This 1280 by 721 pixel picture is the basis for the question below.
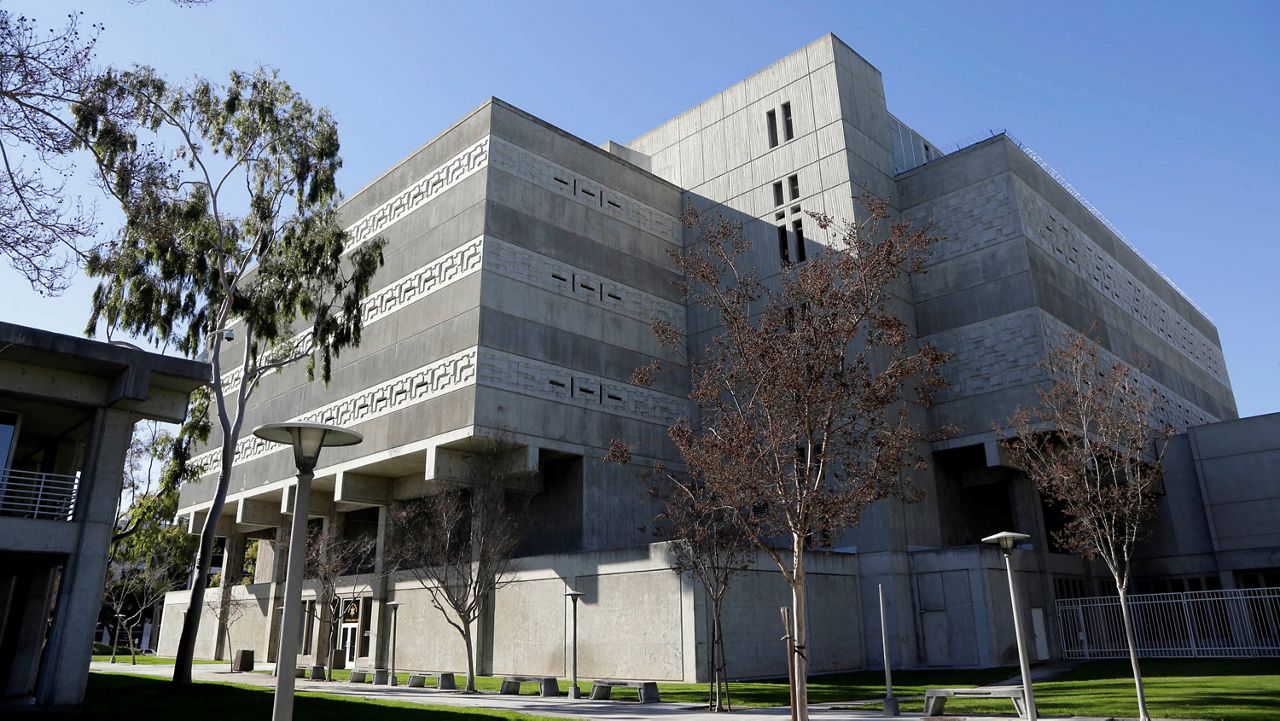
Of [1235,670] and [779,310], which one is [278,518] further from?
[1235,670]

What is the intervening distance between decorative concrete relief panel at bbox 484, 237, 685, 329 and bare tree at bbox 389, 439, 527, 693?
7.48m

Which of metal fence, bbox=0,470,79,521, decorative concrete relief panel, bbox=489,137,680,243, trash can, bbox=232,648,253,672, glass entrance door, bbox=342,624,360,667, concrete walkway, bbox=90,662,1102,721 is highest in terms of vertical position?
decorative concrete relief panel, bbox=489,137,680,243

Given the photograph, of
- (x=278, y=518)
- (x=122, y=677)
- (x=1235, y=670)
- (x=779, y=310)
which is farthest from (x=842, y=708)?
(x=278, y=518)

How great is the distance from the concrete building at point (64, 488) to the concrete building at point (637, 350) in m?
13.6

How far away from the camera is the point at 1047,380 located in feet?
107

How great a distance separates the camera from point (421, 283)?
123 ft

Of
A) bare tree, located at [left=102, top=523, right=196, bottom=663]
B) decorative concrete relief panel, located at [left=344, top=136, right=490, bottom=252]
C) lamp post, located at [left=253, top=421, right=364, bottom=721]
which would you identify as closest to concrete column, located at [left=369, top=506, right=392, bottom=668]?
decorative concrete relief panel, located at [left=344, top=136, right=490, bottom=252]

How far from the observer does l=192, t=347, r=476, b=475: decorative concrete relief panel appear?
109 feet

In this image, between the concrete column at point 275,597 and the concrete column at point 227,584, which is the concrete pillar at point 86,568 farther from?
the concrete column at point 227,584

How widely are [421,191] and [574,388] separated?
1250cm

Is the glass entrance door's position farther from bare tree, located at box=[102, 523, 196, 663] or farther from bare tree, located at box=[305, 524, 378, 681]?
bare tree, located at box=[102, 523, 196, 663]

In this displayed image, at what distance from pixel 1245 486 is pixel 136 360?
39717mm

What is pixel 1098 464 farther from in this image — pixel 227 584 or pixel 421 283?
pixel 227 584

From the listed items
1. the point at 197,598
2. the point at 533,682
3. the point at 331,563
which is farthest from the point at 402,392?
the point at 533,682
